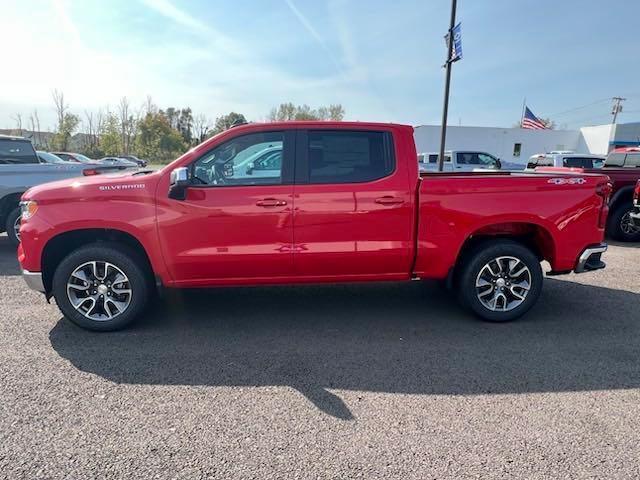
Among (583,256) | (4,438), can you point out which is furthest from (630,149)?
(4,438)

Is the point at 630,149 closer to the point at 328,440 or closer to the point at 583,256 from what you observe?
the point at 583,256

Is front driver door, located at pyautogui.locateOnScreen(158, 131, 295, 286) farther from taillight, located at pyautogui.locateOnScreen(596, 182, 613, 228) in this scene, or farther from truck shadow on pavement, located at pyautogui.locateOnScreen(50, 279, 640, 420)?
taillight, located at pyautogui.locateOnScreen(596, 182, 613, 228)

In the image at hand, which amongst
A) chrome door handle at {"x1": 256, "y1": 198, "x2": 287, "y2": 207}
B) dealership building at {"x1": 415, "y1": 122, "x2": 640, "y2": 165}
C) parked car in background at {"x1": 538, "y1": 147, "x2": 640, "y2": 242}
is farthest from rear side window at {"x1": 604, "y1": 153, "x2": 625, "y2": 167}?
dealership building at {"x1": 415, "y1": 122, "x2": 640, "y2": 165}

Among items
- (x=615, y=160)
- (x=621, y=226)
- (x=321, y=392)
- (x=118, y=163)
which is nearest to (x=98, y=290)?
(x=321, y=392)

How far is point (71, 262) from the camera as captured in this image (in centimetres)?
398

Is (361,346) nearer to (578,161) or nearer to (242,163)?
(242,163)

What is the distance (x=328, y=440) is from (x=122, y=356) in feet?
6.75

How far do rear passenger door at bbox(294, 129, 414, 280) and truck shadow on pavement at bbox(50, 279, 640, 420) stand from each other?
2.29 ft

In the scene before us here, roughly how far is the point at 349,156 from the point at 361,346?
5.96ft

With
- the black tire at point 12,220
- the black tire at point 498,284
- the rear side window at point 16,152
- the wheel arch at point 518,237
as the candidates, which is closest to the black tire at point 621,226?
the wheel arch at point 518,237

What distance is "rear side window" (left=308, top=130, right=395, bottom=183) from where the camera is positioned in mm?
4078

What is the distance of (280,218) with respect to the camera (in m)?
3.99

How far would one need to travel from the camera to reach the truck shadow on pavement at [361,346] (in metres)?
3.30

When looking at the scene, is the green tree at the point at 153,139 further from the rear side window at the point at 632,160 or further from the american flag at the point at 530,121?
the rear side window at the point at 632,160
